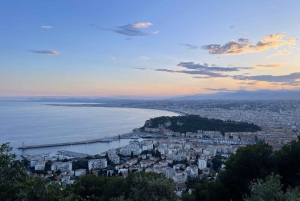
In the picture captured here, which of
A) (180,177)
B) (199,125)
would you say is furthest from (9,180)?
(199,125)

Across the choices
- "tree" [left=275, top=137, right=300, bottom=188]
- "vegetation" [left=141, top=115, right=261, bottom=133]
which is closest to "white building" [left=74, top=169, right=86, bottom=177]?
"tree" [left=275, top=137, right=300, bottom=188]

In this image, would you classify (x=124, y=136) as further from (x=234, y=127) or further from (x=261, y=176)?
(x=261, y=176)

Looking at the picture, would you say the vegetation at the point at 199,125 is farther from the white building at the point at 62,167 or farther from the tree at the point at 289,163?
the tree at the point at 289,163

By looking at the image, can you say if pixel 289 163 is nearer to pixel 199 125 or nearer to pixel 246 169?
pixel 246 169

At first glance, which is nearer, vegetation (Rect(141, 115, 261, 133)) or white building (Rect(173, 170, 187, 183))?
white building (Rect(173, 170, 187, 183))

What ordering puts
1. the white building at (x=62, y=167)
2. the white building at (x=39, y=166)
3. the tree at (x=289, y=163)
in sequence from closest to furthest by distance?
the tree at (x=289, y=163)
the white building at (x=62, y=167)
the white building at (x=39, y=166)

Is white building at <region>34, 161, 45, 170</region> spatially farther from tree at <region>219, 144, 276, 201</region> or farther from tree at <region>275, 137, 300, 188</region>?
tree at <region>275, 137, 300, 188</region>

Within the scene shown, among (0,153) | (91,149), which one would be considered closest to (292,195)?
(0,153)

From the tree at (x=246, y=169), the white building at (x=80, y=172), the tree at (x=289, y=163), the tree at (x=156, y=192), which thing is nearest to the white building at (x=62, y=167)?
the white building at (x=80, y=172)
